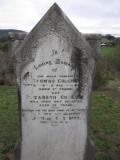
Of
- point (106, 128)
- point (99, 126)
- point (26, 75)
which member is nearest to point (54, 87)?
point (26, 75)

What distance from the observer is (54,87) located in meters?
6.89

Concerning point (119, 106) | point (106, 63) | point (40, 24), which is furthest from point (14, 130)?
point (106, 63)

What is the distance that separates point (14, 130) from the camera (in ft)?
32.4

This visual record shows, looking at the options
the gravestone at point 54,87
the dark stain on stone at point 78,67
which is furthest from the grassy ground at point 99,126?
the dark stain on stone at point 78,67

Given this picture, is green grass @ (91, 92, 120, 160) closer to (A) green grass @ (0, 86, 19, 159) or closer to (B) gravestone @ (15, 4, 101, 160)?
(B) gravestone @ (15, 4, 101, 160)

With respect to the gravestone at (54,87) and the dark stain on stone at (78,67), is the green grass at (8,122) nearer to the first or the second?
the gravestone at (54,87)

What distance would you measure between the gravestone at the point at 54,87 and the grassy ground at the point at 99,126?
1.19 m

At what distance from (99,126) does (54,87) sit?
3.88m

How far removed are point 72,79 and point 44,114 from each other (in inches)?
24.7

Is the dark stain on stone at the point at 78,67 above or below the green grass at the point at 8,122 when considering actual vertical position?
above

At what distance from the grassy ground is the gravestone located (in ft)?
3.92

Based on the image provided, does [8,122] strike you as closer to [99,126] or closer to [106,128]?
[99,126]

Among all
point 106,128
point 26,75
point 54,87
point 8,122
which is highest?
point 26,75

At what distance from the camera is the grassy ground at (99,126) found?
27.9ft
